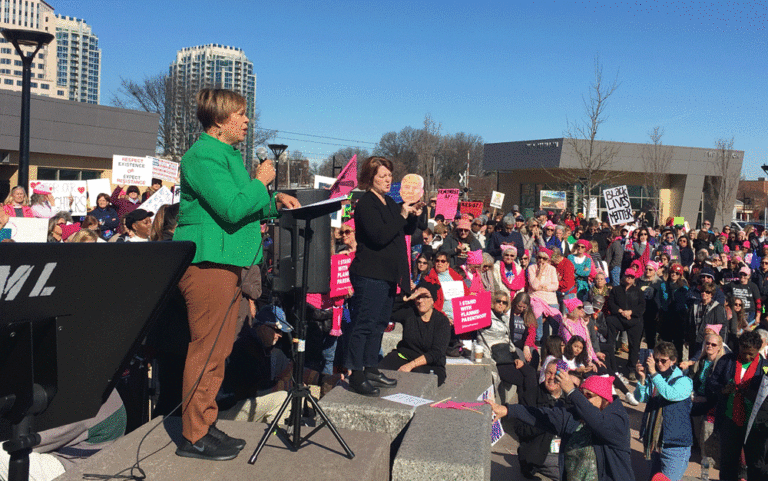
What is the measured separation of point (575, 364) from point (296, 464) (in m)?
5.69

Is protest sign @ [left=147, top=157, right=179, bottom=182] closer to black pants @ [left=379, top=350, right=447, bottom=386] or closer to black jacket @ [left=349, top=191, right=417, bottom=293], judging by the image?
black pants @ [left=379, top=350, right=447, bottom=386]

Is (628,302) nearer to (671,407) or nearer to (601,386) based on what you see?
(671,407)

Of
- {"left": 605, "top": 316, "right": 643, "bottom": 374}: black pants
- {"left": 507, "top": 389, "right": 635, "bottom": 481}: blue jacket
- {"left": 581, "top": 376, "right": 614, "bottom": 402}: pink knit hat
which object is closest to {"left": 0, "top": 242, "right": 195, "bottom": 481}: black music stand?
{"left": 507, "top": 389, "right": 635, "bottom": 481}: blue jacket

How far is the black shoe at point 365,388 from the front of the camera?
461 cm

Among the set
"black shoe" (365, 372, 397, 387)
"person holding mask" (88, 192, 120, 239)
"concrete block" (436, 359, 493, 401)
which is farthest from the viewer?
"person holding mask" (88, 192, 120, 239)

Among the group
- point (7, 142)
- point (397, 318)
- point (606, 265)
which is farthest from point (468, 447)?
point (7, 142)

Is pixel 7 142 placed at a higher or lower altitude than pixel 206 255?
higher

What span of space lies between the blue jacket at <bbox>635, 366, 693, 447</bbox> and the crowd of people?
14 mm

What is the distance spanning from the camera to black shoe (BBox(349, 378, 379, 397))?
4.61 m

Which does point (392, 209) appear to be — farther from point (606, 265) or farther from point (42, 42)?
point (606, 265)

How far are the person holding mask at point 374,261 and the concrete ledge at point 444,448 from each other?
1.92ft

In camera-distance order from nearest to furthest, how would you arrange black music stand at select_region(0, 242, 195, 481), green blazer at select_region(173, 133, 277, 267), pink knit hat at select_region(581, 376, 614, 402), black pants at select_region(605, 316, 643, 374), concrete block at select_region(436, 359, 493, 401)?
black music stand at select_region(0, 242, 195, 481) < green blazer at select_region(173, 133, 277, 267) < pink knit hat at select_region(581, 376, 614, 402) < concrete block at select_region(436, 359, 493, 401) < black pants at select_region(605, 316, 643, 374)

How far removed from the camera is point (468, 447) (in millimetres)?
3703

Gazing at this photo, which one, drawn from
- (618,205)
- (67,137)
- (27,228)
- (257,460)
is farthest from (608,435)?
(67,137)
